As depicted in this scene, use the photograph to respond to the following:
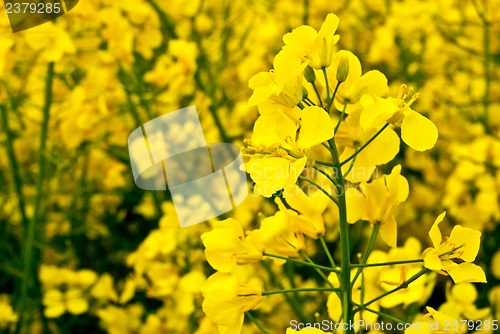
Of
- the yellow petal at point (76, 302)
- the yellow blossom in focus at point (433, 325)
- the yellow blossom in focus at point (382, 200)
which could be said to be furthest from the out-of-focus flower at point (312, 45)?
the yellow petal at point (76, 302)

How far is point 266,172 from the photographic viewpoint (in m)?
0.73

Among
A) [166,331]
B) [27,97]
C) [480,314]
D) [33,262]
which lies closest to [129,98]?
[27,97]

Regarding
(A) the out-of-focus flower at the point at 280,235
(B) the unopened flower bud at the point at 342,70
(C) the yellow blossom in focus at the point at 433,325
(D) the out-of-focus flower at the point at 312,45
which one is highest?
(D) the out-of-focus flower at the point at 312,45

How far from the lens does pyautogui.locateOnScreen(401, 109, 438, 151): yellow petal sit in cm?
73

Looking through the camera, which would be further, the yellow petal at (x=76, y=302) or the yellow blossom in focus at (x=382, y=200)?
the yellow petal at (x=76, y=302)

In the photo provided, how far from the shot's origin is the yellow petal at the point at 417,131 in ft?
2.39

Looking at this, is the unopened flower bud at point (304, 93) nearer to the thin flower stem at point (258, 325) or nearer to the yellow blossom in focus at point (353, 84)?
the yellow blossom in focus at point (353, 84)

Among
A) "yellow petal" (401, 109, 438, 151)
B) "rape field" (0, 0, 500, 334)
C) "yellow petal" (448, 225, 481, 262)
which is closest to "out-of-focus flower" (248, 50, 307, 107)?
"rape field" (0, 0, 500, 334)

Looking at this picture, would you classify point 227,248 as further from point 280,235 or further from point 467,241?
point 467,241

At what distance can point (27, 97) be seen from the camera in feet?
5.85

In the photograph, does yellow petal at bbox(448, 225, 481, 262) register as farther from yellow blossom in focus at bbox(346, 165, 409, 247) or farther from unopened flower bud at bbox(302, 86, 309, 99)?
unopened flower bud at bbox(302, 86, 309, 99)

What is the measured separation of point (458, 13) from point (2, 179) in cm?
137

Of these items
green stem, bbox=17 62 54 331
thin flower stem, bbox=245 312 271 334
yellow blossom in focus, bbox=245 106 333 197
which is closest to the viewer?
yellow blossom in focus, bbox=245 106 333 197

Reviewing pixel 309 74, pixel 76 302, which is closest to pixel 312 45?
pixel 309 74
